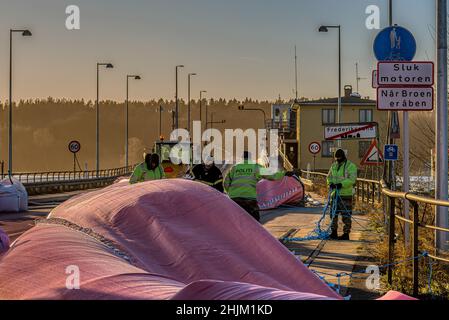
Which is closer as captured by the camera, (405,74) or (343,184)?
(405,74)

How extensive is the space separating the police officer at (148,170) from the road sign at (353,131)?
611 cm

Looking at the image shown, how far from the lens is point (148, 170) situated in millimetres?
15195

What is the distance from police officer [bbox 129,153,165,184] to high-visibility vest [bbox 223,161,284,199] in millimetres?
2428

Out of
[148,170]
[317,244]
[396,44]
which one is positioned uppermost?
[396,44]

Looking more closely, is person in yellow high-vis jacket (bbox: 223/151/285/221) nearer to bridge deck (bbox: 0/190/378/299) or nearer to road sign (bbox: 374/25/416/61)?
bridge deck (bbox: 0/190/378/299)

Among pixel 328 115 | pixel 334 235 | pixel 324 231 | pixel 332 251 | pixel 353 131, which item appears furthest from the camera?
pixel 328 115

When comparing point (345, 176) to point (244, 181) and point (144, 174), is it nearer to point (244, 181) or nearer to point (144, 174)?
point (244, 181)

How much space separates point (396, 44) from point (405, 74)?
0.88 m

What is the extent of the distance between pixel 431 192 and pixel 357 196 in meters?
10.5

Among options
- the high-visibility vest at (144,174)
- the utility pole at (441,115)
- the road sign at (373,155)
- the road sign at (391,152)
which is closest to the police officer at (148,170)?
the high-visibility vest at (144,174)

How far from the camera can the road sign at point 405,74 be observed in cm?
1070

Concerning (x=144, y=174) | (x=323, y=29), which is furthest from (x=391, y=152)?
(x=323, y=29)

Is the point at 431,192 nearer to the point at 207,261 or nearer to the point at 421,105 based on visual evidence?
the point at 421,105
